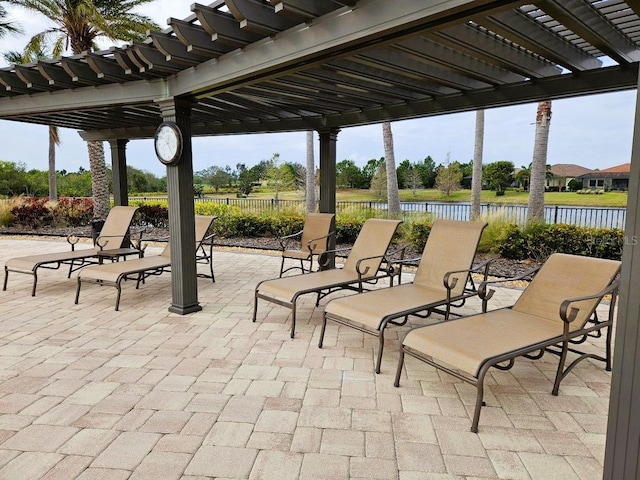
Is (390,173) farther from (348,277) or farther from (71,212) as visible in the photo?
(71,212)

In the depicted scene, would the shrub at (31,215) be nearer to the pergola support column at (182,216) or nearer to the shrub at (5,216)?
the shrub at (5,216)

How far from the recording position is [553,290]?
10.9 feet

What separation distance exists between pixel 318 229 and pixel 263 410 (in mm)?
4245

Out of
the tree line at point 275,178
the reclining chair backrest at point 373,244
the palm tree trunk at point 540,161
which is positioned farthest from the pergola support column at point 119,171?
the tree line at point 275,178

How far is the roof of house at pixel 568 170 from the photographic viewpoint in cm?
1452

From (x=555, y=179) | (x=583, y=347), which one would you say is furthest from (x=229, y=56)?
(x=555, y=179)

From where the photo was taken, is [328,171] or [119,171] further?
[119,171]

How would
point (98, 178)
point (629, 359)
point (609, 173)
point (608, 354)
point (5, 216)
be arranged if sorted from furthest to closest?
point (609, 173) < point (5, 216) < point (98, 178) < point (608, 354) < point (629, 359)

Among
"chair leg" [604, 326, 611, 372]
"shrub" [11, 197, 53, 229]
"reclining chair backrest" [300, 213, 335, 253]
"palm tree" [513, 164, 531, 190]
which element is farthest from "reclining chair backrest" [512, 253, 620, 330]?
"shrub" [11, 197, 53, 229]

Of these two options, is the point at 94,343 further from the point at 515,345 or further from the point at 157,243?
the point at 157,243

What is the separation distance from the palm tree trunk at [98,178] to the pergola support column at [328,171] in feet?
26.3

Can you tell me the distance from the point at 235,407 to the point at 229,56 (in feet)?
9.70

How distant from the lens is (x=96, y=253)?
6.20m

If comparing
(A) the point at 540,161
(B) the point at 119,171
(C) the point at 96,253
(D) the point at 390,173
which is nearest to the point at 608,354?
(C) the point at 96,253
